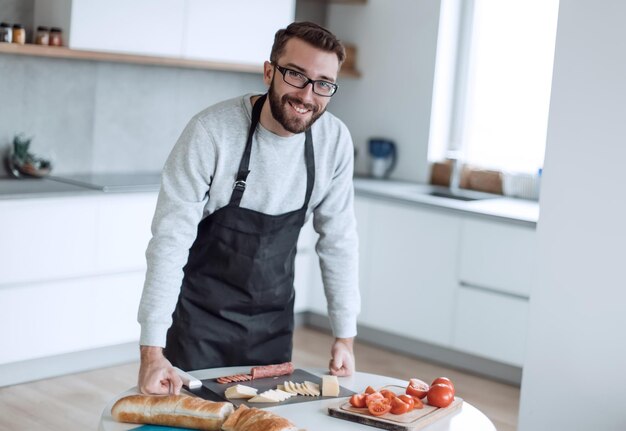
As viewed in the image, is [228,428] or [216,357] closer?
[228,428]

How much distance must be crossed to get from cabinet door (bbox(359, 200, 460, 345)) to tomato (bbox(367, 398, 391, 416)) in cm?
282

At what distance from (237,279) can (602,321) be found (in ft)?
3.45

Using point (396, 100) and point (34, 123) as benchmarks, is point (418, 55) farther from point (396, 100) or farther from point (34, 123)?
point (34, 123)

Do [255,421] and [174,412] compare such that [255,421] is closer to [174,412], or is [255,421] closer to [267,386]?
[174,412]

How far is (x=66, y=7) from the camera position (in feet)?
14.1

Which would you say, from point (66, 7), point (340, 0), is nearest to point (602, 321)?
point (66, 7)

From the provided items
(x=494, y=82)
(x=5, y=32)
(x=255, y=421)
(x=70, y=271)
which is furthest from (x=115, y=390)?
(x=494, y=82)

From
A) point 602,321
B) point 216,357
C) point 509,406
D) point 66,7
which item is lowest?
point 509,406

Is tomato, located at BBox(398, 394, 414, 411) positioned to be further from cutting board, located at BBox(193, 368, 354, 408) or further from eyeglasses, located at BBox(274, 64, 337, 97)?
eyeglasses, located at BBox(274, 64, 337, 97)

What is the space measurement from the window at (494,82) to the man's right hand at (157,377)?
345cm

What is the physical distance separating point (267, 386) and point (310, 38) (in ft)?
2.78

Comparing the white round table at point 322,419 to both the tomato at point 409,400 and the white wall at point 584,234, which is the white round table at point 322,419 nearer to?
the tomato at point 409,400

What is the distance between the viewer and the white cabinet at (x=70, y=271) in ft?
13.3

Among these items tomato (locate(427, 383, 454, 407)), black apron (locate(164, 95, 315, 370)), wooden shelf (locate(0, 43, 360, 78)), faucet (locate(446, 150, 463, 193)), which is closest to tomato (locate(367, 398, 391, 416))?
tomato (locate(427, 383, 454, 407))
